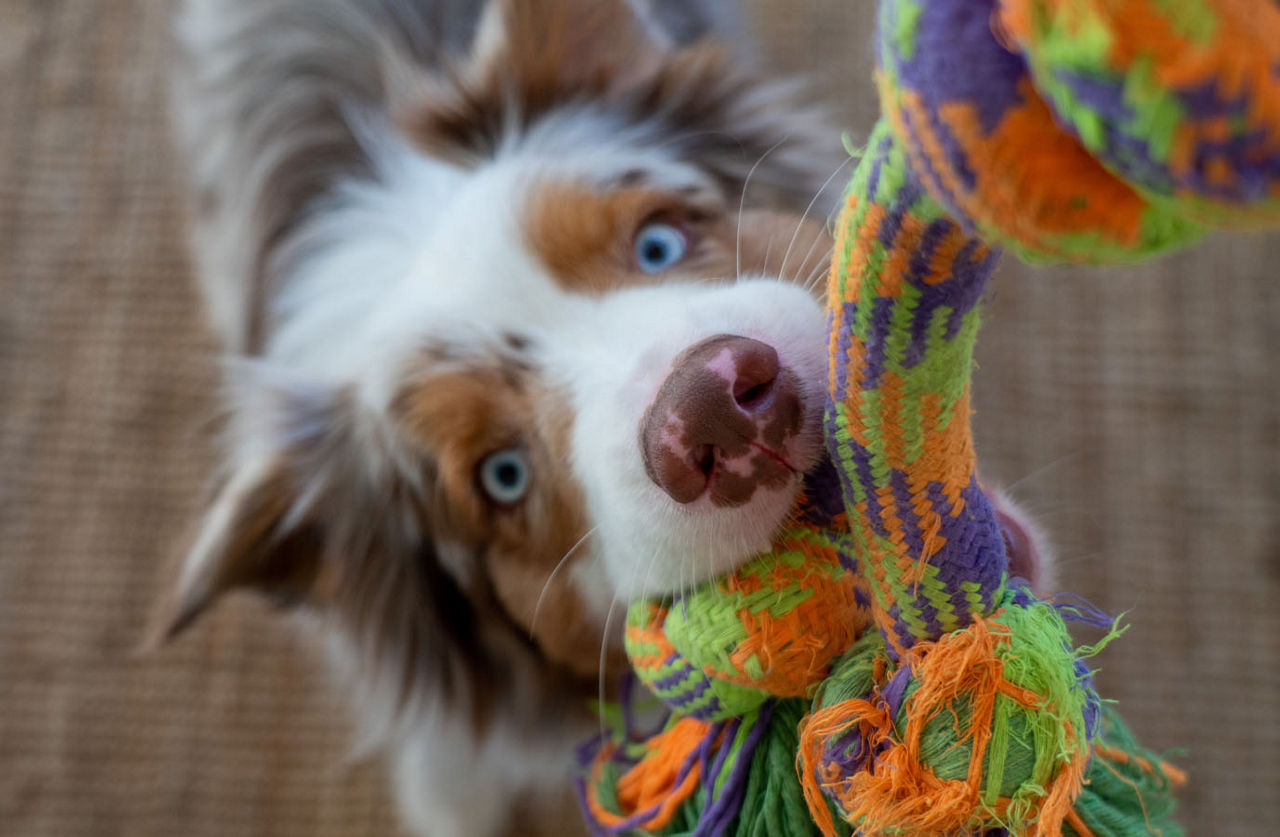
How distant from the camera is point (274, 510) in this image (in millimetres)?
1437

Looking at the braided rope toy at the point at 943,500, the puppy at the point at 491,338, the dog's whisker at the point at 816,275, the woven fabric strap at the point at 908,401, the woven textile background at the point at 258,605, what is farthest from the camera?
the woven textile background at the point at 258,605

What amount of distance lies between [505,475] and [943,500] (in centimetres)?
67

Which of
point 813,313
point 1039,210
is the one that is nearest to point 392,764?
point 813,313

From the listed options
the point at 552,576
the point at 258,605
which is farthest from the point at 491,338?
the point at 258,605

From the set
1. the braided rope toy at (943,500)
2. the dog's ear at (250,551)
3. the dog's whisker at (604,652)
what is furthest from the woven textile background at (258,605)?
the braided rope toy at (943,500)

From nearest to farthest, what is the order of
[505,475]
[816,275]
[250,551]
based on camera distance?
[816,275] → [505,475] → [250,551]

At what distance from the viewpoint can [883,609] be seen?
750 mm

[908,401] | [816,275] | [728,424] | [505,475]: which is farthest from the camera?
[505,475]

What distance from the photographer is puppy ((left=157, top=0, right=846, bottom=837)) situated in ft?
3.17

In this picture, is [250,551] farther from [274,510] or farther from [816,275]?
[816,275]

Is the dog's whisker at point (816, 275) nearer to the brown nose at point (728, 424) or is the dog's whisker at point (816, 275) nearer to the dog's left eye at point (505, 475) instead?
the brown nose at point (728, 424)

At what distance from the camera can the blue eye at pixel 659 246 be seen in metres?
1.24

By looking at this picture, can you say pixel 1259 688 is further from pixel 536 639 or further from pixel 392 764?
pixel 392 764

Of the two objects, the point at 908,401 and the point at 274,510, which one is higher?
the point at 908,401
